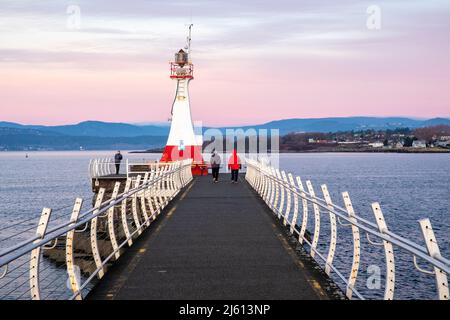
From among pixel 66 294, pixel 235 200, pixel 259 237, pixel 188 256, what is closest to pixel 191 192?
pixel 235 200

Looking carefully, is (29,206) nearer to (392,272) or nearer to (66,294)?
(66,294)

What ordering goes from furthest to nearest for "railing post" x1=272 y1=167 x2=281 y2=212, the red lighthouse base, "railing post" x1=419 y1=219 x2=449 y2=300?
the red lighthouse base, "railing post" x1=272 y1=167 x2=281 y2=212, "railing post" x1=419 y1=219 x2=449 y2=300

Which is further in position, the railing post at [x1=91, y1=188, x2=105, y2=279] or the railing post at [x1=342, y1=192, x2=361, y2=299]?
the railing post at [x1=91, y1=188, x2=105, y2=279]

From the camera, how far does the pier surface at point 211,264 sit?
8.65 meters

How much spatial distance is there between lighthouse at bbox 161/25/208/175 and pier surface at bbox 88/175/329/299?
26.7 m

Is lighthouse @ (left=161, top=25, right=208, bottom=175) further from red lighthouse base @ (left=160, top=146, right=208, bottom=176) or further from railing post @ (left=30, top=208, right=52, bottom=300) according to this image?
railing post @ (left=30, top=208, right=52, bottom=300)

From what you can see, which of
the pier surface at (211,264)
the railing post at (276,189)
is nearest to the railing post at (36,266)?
the pier surface at (211,264)

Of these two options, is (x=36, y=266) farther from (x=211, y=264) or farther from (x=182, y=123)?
(x=182, y=123)

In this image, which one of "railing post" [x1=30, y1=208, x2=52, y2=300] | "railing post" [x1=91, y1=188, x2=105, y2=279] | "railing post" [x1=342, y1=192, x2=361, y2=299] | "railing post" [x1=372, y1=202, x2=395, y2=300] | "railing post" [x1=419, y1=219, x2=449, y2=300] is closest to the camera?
"railing post" [x1=419, y1=219, x2=449, y2=300]

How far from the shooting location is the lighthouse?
4444 cm

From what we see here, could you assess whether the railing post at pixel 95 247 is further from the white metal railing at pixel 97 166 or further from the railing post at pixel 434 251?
the white metal railing at pixel 97 166

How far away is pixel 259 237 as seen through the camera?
13.9 metres

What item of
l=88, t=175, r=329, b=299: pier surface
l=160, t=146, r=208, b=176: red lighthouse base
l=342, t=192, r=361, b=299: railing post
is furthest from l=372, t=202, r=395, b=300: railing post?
l=160, t=146, r=208, b=176: red lighthouse base
